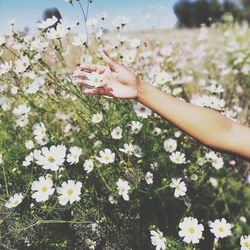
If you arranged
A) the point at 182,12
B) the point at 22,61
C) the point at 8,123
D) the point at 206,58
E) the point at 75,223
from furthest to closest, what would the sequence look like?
the point at 182,12 → the point at 206,58 → the point at 8,123 → the point at 22,61 → the point at 75,223

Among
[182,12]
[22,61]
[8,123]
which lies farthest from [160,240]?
[182,12]

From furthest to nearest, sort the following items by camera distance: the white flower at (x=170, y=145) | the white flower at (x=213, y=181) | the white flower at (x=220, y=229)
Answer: the white flower at (x=213, y=181) < the white flower at (x=170, y=145) < the white flower at (x=220, y=229)

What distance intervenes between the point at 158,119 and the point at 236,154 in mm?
1180

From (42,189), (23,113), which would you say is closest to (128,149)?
(42,189)

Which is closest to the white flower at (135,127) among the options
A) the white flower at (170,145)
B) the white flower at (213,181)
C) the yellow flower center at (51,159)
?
the white flower at (170,145)

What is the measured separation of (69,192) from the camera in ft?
6.54

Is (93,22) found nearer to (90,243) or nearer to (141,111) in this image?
(141,111)

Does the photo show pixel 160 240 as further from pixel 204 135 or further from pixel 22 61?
pixel 22 61

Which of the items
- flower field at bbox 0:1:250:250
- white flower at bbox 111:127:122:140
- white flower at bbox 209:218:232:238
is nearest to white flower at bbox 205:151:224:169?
flower field at bbox 0:1:250:250

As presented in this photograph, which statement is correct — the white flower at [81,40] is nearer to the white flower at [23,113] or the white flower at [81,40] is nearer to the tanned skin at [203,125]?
the white flower at [23,113]

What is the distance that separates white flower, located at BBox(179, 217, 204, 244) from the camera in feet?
6.44

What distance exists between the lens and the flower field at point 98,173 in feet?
6.55

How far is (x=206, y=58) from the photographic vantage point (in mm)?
5324

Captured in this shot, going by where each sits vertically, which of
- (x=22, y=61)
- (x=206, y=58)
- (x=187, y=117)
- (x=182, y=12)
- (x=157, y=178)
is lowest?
(x=182, y=12)
